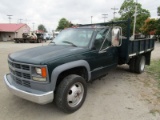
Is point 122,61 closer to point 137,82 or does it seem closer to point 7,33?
point 137,82

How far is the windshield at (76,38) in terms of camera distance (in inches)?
161

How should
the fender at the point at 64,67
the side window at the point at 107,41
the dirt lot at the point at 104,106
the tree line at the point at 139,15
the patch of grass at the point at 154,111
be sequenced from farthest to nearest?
the tree line at the point at 139,15
the side window at the point at 107,41
the patch of grass at the point at 154,111
the dirt lot at the point at 104,106
the fender at the point at 64,67

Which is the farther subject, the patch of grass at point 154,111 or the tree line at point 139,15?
the tree line at point 139,15

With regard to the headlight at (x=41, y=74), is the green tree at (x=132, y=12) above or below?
above

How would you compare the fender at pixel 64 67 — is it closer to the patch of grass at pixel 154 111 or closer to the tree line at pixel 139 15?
the patch of grass at pixel 154 111

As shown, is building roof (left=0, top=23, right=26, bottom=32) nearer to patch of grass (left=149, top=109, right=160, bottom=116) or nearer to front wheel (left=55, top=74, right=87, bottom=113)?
front wheel (left=55, top=74, right=87, bottom=113)

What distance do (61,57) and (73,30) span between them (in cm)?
167

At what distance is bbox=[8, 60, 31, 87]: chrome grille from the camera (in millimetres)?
3108

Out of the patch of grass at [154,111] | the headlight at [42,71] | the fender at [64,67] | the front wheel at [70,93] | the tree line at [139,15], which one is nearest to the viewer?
the headlight at [42,71]

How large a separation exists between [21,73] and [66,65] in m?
0.98

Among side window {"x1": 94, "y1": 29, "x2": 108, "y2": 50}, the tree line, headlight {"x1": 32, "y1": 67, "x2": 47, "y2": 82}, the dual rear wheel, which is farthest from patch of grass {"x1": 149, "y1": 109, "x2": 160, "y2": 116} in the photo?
the tree line

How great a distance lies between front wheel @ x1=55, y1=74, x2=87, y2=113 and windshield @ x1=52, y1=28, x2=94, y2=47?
41.0 inches

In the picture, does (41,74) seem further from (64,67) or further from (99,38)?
(99,38)

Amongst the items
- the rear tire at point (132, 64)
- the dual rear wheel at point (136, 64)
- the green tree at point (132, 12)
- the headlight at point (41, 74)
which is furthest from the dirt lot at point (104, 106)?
the green tree at point (132, 12)
